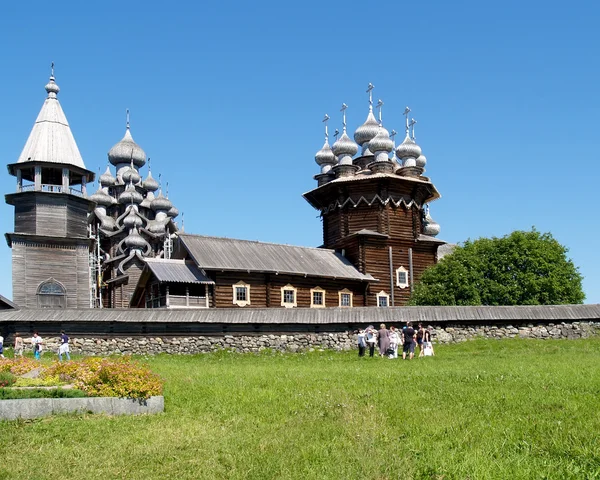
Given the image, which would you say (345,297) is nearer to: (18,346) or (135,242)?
(18,346)

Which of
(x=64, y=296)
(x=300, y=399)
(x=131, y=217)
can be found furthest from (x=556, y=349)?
(x=131, y=217)

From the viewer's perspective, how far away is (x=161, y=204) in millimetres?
63938

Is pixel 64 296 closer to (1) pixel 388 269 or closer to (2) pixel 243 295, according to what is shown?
(2) pixel 243 295

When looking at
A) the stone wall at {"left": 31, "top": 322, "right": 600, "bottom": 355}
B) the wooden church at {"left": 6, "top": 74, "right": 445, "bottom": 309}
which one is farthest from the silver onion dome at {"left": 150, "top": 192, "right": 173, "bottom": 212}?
the stone wall at {"left": 31, "top": 322, "right": 600, "bottom": 355}

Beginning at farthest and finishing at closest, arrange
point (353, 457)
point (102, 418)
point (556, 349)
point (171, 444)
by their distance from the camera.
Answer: point (556, 349), point (102, 418), point (171, 444), point (353, 457)

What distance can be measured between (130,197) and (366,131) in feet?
82.7

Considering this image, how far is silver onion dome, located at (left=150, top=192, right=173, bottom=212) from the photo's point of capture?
63969 mm

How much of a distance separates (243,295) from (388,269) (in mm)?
9903

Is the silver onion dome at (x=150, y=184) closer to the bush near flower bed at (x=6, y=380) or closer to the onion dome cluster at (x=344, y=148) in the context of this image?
the onion dome cluster at (x=344, y=148)

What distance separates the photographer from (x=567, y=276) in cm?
3750

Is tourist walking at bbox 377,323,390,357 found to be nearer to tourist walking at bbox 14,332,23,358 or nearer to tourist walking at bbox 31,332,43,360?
tourist walking at bbox 31,332,43,360

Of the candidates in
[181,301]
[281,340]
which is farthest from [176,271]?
[281,340]

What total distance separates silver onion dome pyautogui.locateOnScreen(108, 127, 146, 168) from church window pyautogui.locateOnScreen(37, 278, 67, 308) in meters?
32.0

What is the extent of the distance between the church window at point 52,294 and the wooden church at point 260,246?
5 cm
